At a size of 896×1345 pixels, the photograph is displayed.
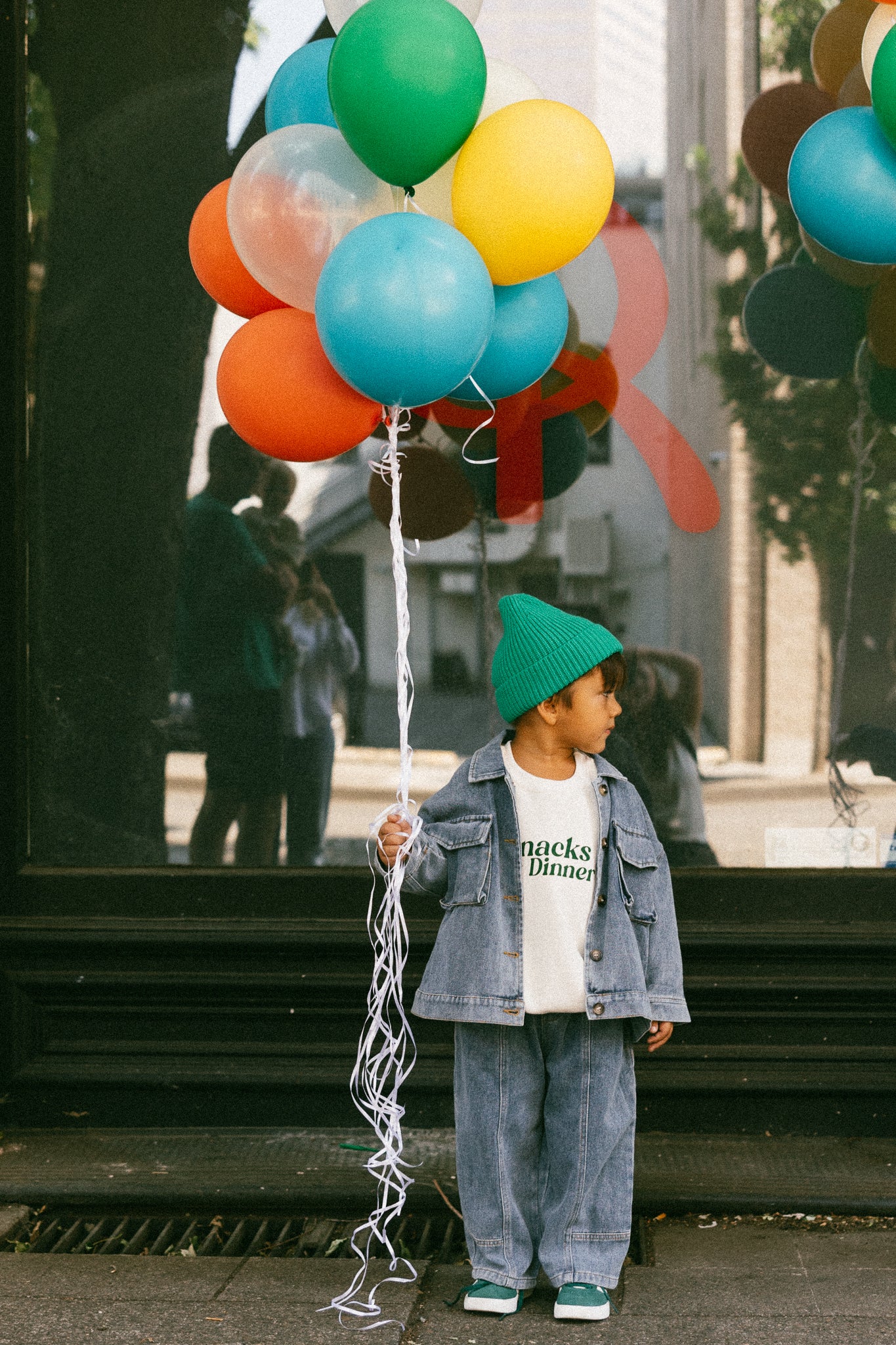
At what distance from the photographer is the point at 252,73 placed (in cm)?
411

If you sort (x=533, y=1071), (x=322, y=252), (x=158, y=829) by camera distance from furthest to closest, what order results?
1. (x=158, y=829)
2. (x=533, y=1071)
3. (x=322, y=252)

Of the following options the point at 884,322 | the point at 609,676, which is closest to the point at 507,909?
the point at 609,676

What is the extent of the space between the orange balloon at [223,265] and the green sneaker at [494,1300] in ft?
7.33

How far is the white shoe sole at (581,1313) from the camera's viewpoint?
2871 mm

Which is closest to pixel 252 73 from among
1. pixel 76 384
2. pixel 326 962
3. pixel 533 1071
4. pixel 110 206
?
pixel 110 206

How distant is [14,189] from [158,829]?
202cm

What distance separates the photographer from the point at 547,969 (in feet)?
9.61

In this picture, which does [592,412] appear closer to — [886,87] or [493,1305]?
[886,87]

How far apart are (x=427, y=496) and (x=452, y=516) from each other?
0.34ft

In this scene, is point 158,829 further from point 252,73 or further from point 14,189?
point 252,73

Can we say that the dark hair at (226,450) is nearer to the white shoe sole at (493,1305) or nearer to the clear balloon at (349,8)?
the clear balloon at (349,8)

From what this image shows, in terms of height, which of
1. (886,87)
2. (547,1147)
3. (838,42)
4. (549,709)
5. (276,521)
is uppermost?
(838,42)

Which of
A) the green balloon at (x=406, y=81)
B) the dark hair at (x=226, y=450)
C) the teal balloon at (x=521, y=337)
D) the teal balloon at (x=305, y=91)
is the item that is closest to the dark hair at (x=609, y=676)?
the teal balloon at (x=521, y=337)

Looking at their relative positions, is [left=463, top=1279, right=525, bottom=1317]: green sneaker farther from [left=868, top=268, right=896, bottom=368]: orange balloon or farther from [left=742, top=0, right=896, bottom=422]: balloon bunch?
[left=868, top=268, right=896, bottom=368]: orange balloon
